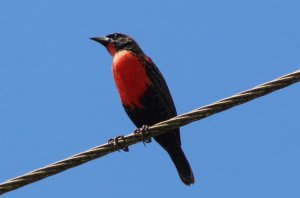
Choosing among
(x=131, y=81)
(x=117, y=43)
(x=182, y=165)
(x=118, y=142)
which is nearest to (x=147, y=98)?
(x=131, y=81)

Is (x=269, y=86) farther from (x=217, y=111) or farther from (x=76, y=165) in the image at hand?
(x=76, y=165)

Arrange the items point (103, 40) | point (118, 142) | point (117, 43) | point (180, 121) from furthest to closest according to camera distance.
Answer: point (103, 40) → point (117, 43) → point (118, 142) → point (180, 121)

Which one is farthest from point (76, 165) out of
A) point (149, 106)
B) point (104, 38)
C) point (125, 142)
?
point (104, 38)

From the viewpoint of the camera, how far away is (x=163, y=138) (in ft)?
27.1

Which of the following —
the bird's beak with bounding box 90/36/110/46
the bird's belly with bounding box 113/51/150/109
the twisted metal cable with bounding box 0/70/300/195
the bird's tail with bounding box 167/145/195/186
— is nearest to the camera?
the twisted metal cable with bounding box 0/70/300/195

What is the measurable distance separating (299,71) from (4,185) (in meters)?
2.18

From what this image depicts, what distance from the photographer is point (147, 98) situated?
8.09 m

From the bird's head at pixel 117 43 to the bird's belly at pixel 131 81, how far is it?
0.49 metres

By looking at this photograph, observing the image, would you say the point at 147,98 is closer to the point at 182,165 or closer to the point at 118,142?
the point at 182,165

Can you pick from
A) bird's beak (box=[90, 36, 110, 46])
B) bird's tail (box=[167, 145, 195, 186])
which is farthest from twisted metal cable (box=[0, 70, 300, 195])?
bird's beak (box=[90, 36, 110, 46])

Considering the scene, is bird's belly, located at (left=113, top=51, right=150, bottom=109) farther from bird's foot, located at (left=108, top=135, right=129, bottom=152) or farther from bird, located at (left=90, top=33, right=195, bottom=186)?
bird's foot, located at (left=108, top=135, right=129, bottom=152)

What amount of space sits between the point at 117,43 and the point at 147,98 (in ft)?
4.20

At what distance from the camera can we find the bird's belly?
26.4 ft

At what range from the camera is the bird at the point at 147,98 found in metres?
8.06
